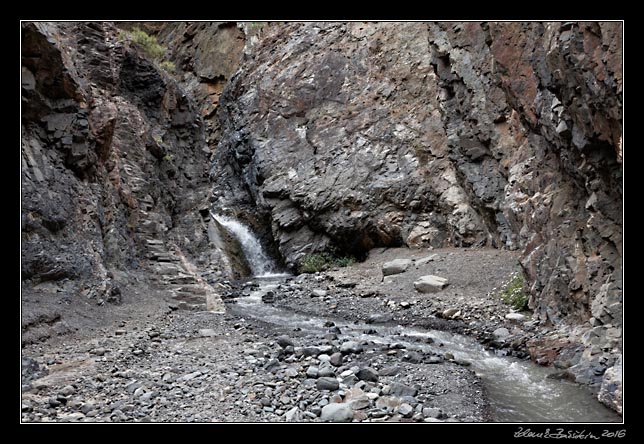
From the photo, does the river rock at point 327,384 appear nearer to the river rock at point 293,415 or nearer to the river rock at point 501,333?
the river rock at point 293,415

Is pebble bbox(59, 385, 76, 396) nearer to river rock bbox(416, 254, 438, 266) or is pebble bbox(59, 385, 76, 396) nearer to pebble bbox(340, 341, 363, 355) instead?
pebble bbox(340, 341, 363, 355)

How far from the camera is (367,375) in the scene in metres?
7.56

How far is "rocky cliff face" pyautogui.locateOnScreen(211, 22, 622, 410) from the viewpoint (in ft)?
26.2

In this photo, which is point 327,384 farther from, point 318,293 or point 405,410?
point 318,293

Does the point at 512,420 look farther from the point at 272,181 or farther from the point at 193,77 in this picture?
the point at 193,77

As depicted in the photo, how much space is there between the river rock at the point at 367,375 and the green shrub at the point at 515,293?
19.1 feet

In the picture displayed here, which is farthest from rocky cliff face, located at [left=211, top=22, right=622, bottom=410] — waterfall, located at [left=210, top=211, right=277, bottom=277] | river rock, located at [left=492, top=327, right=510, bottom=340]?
waterfall, located at [left=210, top=211, right=277, bottom=277]

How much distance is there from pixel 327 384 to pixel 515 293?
7.29 m

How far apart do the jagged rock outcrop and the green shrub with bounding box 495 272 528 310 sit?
8.59 metres

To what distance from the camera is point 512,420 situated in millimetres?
6445

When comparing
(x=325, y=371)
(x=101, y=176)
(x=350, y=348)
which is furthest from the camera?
(x=101, y=176)

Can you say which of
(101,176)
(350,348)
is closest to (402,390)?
(350,348)

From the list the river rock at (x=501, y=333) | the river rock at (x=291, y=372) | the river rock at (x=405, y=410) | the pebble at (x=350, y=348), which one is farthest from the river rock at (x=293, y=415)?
the river rock at (x=501, y=333)

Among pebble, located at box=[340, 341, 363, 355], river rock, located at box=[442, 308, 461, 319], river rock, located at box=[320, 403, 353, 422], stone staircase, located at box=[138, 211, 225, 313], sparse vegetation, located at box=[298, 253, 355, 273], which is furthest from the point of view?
sparse vegetation, located at box=[298, 253, 355, 273]
